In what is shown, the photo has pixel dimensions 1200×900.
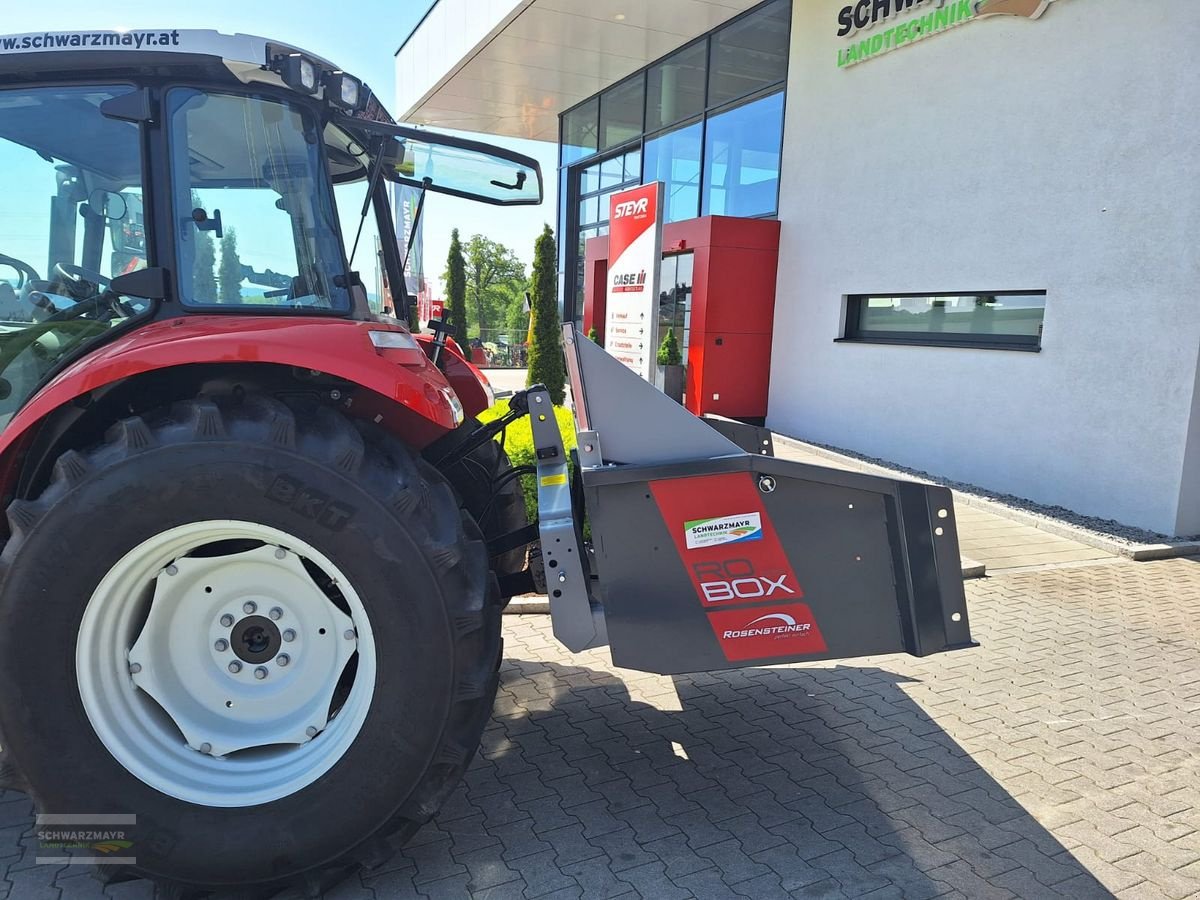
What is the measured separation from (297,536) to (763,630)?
1.44 m

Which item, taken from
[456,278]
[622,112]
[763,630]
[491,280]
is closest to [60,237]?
[763,630]

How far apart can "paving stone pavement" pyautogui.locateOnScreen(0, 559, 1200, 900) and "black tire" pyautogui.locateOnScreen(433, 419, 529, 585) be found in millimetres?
670

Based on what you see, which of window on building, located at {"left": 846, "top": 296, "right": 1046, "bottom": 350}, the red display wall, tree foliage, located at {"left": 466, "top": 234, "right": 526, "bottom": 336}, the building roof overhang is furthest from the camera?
tree foliage, located at {"left": 466, "top": 234, "right": 526, "bottom": 336}

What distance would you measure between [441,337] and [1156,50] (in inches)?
240

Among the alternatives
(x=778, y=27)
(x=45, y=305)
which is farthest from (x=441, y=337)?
(x=778, y=27)

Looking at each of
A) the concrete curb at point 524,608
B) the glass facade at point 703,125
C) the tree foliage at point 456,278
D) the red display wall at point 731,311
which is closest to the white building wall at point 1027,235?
the red display wall at point 731,311

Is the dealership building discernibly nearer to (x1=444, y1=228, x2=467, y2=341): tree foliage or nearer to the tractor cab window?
the tractor cab window

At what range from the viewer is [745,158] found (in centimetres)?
1182

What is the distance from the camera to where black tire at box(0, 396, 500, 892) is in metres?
2.08

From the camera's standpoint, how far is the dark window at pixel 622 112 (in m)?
14.9

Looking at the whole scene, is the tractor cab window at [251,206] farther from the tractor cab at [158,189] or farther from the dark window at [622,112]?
the dark window at [622,112]

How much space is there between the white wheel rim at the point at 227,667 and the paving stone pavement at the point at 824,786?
405 millimetres

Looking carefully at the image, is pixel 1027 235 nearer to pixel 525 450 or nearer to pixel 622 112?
pixel 525 450

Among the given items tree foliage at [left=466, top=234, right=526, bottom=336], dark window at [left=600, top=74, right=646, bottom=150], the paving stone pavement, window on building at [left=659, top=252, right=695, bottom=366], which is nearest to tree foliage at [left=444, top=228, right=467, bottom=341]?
dark window at [left=600, top=74, right=646, bottom=150]
